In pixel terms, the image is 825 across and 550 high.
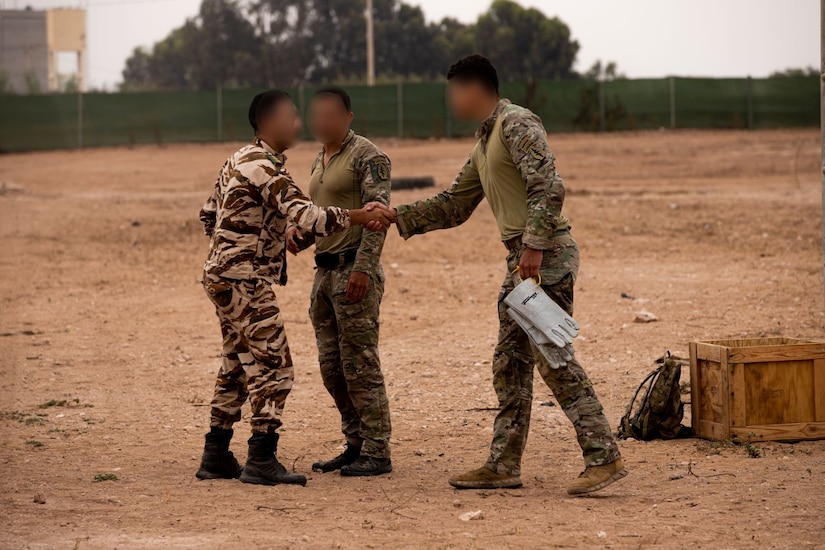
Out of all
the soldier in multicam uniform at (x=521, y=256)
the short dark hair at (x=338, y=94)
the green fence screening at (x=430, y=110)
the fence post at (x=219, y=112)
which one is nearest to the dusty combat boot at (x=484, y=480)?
the soldier in multicam uniform at (x=521, y=256)

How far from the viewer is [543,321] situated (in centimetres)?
545

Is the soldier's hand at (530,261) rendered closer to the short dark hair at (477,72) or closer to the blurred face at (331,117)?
the short dark hair at (477,72)

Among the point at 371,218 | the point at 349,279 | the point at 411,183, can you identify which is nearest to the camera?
the point at 371,218

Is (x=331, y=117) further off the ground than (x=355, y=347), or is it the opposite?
(x=331, y=117)

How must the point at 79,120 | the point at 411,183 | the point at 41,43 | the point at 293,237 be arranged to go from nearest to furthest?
the point at 293,237
the point at 411,183
the point at 79,120
the point at 41,43

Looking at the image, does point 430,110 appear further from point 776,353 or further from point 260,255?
point 260,255

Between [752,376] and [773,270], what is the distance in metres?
7.75

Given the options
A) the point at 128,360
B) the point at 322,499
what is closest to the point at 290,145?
the point at 322,499

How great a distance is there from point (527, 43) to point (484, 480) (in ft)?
184

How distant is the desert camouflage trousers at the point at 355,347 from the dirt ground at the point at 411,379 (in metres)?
0.32

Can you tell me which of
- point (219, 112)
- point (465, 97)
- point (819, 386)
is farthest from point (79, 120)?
point (819, 386)

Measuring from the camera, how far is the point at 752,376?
6.59m

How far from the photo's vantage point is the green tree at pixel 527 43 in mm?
59156

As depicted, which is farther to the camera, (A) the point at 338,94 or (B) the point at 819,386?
(B) the point at 819,386
